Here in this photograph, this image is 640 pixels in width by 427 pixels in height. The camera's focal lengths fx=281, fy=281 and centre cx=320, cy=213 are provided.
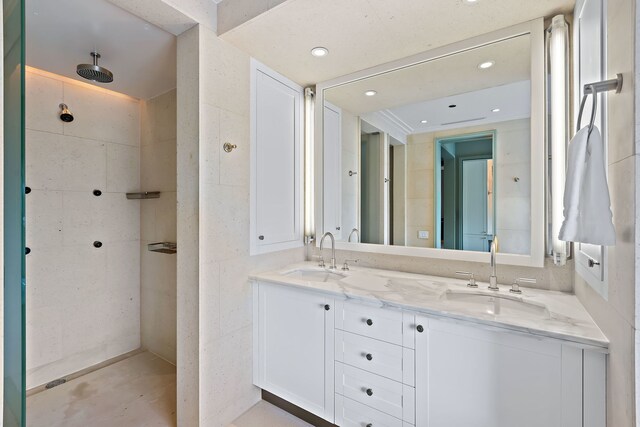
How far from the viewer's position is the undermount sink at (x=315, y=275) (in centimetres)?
212

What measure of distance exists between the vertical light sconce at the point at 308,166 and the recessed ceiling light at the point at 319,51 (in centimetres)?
49

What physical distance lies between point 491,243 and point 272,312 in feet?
4.69

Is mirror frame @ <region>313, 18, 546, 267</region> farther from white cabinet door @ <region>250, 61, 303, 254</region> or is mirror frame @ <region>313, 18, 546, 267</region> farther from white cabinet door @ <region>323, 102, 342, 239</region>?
white cabinet door @ <region>250, 61, 303, 254</region>

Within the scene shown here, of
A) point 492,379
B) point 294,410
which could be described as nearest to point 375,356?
point 492,379

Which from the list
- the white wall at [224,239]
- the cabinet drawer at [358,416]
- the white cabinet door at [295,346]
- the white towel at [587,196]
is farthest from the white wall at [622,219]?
the white wall at [224,239]

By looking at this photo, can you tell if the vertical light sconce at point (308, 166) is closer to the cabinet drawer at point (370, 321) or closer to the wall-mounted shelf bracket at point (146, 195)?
the cabinet drawer at point (370, 321)

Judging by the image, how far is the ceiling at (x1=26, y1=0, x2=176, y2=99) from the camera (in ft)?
4.87

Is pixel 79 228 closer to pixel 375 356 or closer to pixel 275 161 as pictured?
pixel 275 161

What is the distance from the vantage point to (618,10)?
2.67 ft

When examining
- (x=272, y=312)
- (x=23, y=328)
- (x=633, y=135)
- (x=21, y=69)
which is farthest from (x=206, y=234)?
(x=633, y=135)

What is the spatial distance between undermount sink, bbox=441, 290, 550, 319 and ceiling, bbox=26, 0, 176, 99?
230 centimetres

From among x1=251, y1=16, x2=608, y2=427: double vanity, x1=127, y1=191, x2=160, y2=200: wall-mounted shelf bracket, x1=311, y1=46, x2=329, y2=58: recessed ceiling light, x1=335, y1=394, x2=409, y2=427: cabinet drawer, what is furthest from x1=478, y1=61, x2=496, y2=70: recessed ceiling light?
x1=127, y1=191, x2=160, y2=200: wall-mounted shelf bracket

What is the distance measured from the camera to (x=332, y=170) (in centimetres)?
235

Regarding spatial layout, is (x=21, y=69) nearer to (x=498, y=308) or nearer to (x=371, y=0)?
(x=371, y=0)
